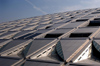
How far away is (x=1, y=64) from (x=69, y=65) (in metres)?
8.65

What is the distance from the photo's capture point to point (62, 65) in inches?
515

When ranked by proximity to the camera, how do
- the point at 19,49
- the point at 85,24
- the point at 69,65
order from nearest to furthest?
the point at 69,65 < the point at 19,49 < the point at 85,24

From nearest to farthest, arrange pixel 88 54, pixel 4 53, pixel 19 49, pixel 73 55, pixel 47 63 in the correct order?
pixel 47 63, pixel 73 55, pixel 88 54, pixel 4 53, pixel 19 49

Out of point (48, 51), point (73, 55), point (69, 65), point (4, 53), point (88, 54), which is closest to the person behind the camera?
point (69, 65)

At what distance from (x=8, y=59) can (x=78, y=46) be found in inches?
385

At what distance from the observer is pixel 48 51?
57.5ft

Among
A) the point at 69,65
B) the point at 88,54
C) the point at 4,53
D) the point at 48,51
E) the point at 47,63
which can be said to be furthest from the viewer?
the point at 4,53

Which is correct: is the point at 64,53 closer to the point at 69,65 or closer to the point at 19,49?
the point at 69,65

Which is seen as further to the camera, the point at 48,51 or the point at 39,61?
the point at 48,51

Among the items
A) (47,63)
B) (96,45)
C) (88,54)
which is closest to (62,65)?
(47,63)

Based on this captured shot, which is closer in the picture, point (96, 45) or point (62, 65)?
point (62, 65)

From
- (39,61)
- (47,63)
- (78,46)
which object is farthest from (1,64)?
(78,46)

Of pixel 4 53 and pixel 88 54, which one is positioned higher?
pixel 4 53

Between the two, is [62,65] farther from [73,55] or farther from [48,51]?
[48,51]
